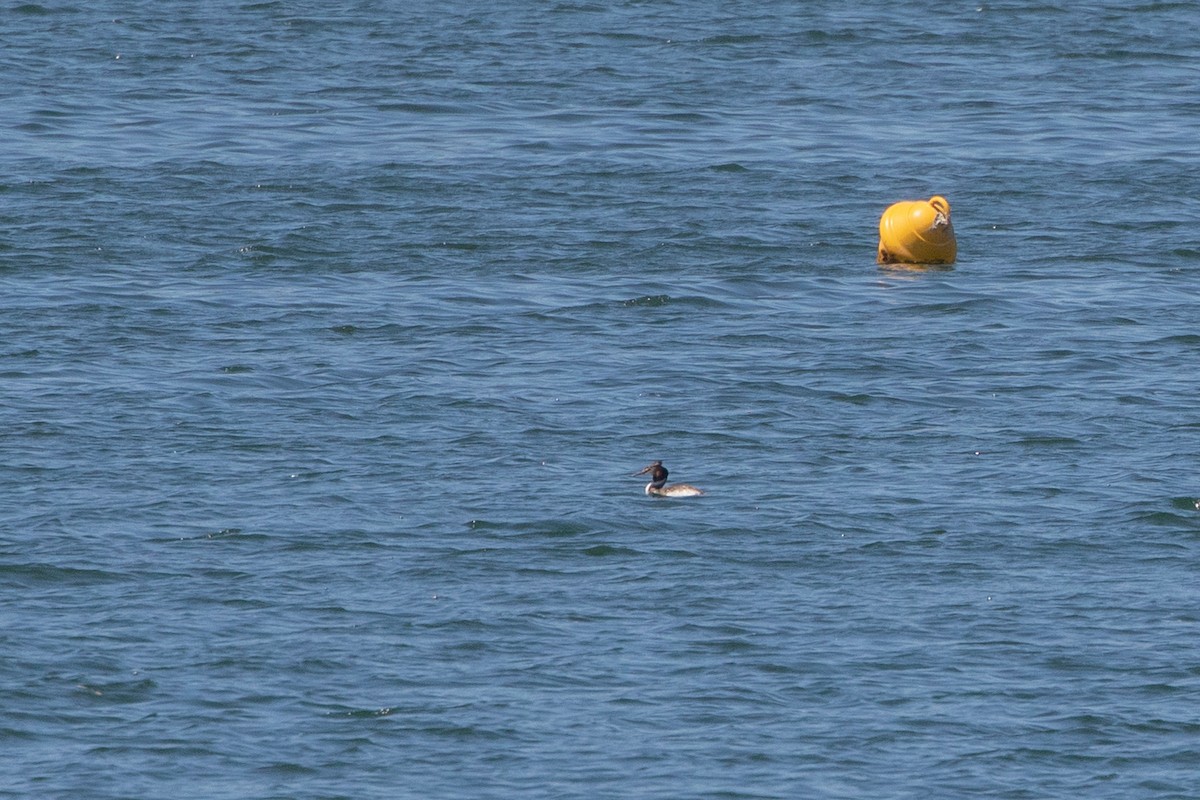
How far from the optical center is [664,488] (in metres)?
20.5

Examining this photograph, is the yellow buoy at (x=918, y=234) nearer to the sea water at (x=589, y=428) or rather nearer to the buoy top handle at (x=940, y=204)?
the buoy top handle at (x=940, y=204)

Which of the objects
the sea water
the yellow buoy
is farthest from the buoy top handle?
the sea water

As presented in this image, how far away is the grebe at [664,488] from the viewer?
2042cm

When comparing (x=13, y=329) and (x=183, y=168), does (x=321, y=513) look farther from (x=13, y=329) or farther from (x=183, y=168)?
(x=183, y=168)

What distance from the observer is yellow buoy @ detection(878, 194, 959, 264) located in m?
29.3

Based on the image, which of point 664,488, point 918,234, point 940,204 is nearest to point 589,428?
point 664,488

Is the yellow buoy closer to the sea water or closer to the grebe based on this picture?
the sea water

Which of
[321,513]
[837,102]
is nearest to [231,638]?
[321,513]

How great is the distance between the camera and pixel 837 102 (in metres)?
39.2

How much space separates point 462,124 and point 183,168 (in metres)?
5.36

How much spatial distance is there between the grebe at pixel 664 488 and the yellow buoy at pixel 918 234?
385 inches

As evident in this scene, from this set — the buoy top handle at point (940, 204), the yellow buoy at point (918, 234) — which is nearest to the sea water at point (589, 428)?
the yellow buoy at point (918, 234)

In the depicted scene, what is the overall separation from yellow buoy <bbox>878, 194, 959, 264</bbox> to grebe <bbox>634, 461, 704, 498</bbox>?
32.1 feet

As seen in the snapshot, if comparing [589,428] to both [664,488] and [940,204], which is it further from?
[940,204]
